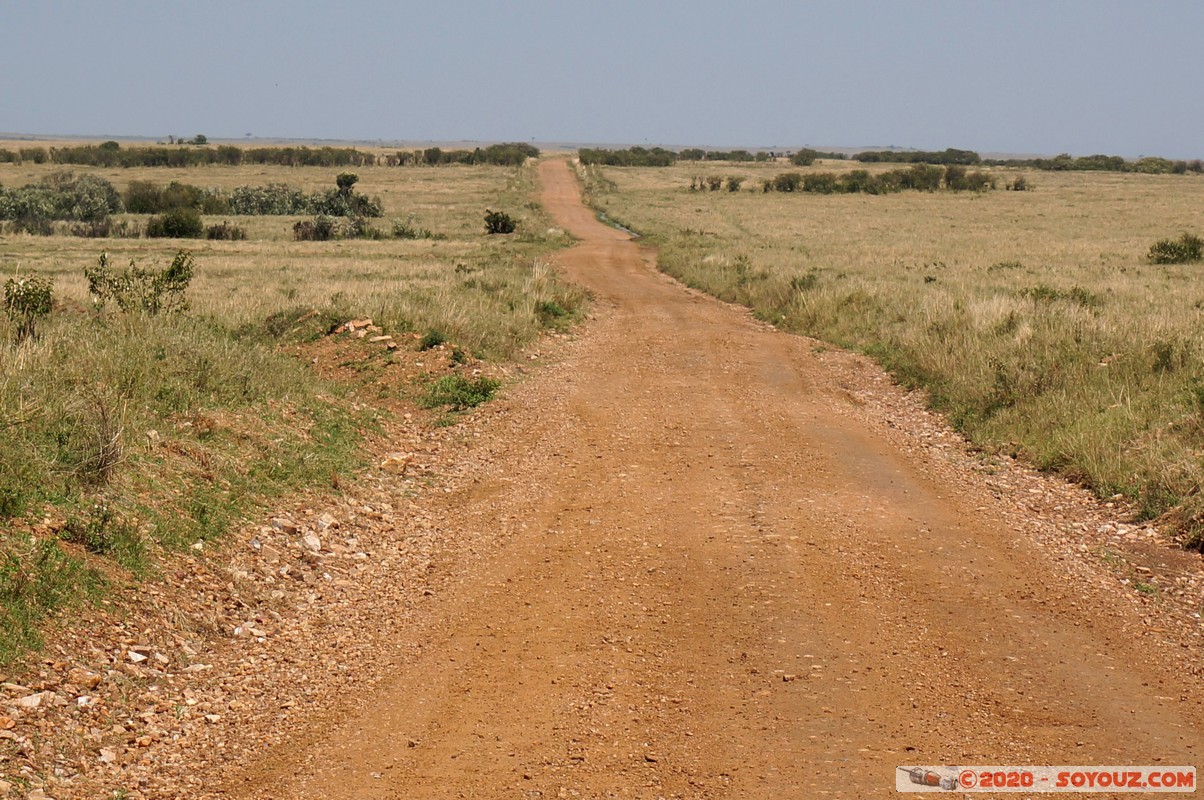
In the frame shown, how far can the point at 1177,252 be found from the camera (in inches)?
1270

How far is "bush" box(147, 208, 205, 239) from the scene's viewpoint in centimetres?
4509

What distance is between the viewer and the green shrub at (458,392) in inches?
467

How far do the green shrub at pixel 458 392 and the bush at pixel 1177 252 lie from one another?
27.5m

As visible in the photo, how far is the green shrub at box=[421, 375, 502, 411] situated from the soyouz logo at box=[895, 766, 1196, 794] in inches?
319

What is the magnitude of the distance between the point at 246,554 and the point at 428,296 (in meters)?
10.3

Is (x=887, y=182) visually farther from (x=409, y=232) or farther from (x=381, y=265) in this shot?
(x=381, y=265)

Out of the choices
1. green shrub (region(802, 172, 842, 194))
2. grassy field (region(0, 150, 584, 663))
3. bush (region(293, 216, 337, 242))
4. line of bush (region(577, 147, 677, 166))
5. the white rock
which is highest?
line of bush (region(577, 147, 677, 166))

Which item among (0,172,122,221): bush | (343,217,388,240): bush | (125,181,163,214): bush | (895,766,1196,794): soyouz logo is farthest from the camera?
(125,181,163,214): bush

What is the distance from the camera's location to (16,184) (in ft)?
246

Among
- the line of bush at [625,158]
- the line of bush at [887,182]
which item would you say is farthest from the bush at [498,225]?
the line of bush at [625,158]

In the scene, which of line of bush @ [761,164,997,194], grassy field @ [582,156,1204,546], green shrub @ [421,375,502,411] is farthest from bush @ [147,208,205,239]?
line of bush @ [761,164,997,194]

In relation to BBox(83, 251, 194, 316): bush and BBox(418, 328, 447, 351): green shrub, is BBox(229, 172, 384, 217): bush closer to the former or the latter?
BBox(83, 251, 194, 316): bush

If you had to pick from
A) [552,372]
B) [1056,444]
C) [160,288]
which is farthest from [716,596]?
[160,288]

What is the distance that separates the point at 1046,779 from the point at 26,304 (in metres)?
12.2
